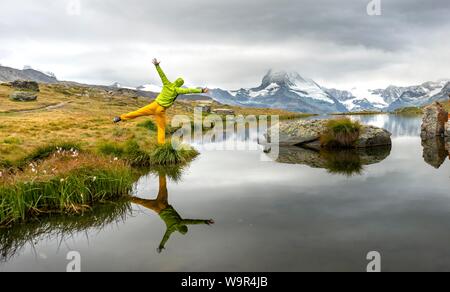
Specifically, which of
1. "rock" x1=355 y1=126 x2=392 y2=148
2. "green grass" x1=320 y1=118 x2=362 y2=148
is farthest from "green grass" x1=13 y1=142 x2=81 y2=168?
"rock" x1=355 y1=126 x2=392 y2=148

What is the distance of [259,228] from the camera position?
10.5 metres

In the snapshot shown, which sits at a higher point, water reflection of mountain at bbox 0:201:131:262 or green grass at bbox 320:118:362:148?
green grass at bbox 320:118:362:148

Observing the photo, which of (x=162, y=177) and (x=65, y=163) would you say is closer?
(x=65, y=163)

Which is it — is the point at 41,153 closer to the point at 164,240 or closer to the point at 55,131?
the point at 164,240

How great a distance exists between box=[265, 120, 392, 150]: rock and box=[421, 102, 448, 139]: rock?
8262mm

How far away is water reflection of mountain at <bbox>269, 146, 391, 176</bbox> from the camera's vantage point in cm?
1992

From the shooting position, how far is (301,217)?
11.4 meters

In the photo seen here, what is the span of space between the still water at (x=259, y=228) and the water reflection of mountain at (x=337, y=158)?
6.63 feet

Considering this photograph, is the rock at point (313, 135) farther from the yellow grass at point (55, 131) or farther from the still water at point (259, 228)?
the still water at point (259, 228)

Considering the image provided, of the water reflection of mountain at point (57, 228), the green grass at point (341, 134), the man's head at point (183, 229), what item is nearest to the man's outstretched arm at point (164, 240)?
the man's head at point (183, 229)

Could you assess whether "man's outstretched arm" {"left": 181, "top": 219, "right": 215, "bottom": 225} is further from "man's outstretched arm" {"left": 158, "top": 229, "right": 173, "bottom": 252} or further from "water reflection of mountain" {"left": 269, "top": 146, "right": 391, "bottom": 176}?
Answer: "water reflection of mountain" {"left": 269, "top": 146, "right": 391, "bottom": 176}
